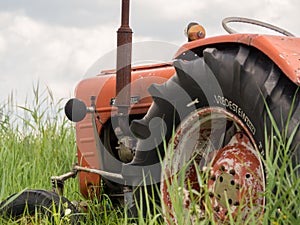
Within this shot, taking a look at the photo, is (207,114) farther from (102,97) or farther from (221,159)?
(102,97)

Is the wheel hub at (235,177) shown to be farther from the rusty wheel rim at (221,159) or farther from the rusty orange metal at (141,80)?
the rusty orange metal at (141,80)

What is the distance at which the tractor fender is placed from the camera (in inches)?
92.8

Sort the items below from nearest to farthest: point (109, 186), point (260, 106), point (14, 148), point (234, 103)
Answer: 1. point (260, 106)
2. point (234, 103)
3. point (109, 186)
4. point (14, 148)

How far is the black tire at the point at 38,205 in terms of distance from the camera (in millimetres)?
3496

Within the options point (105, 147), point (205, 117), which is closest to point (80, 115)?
point (105, 147)

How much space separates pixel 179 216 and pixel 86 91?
2.19m

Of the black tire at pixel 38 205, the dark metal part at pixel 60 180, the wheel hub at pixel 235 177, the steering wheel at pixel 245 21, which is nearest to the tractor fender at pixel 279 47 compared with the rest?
the wheel hub at pixel 235 177

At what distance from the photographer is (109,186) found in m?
4.03

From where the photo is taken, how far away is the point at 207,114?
290 centimetres

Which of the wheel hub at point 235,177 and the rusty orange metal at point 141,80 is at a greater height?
the rusty orange metal at point 141,80

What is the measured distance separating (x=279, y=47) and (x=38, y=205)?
5.50 feet

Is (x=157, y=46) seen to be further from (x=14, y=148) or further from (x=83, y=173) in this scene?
(x=14, y=148)

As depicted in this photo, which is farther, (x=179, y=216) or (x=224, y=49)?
(x=224, y=49)

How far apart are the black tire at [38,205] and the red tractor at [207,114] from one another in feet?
0.06
